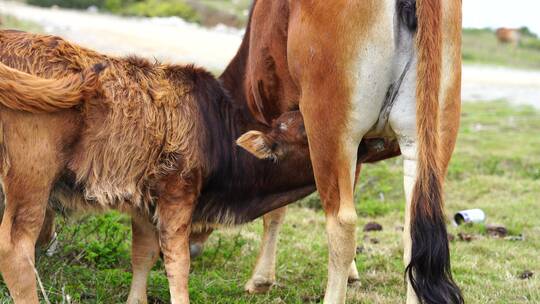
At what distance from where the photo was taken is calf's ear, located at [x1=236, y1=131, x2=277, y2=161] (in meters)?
5.50

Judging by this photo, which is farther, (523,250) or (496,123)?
(496,123)

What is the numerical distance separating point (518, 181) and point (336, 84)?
626 centimetres

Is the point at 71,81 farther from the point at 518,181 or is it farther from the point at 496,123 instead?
the point at 496,123

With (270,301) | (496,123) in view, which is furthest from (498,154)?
(270,301)

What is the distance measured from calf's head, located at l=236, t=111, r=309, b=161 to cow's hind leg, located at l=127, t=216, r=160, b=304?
0.96m

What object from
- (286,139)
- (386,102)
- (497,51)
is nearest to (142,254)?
(286,139)

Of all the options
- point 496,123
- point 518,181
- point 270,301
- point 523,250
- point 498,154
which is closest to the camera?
point 270,301

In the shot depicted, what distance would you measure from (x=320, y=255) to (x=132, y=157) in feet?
8.47

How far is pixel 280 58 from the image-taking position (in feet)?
19.3

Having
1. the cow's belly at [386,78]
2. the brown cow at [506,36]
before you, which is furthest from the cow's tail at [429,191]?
the brown cow at [506,36]

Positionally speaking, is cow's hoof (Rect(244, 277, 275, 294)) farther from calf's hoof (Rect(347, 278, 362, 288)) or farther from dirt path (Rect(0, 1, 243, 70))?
dirt path (Rect(0, 1, 243, 70))

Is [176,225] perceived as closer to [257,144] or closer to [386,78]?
[257,144]

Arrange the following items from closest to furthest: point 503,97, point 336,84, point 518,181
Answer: point 336,84, point 518,181, point 503,97

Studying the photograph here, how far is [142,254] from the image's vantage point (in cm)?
598
